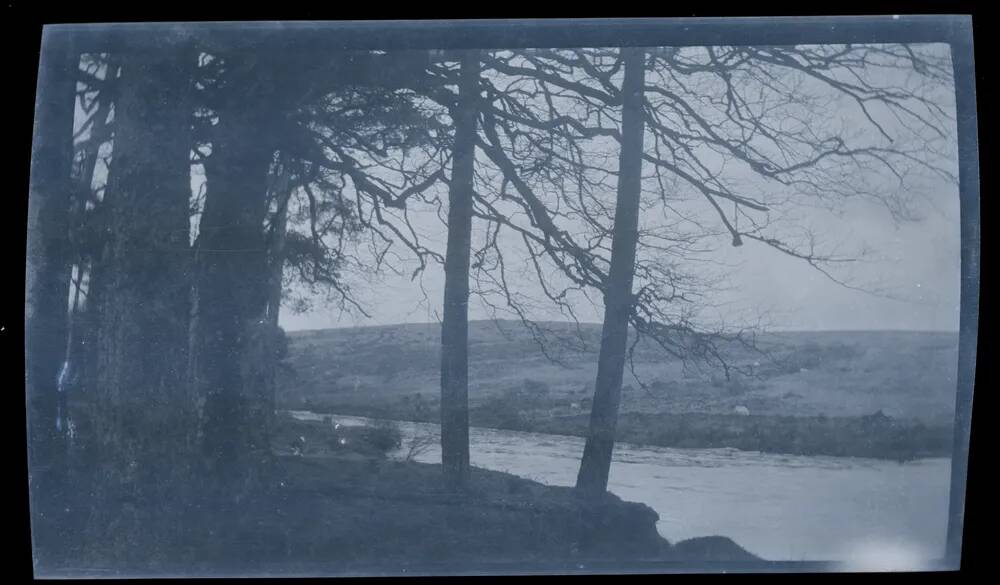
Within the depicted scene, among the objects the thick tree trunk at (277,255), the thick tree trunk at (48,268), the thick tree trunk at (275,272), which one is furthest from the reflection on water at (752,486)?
the thick tree trunk at (48,268)

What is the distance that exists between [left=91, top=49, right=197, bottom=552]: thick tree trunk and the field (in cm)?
37

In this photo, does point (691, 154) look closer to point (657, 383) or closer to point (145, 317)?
point (657, 383)

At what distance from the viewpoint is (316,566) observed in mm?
2541

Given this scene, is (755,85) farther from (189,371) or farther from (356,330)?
(189,371)

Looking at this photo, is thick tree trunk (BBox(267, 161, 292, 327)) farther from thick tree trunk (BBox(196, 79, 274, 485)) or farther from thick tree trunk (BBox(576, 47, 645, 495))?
thick tree trunk (BBox(576, 47, 645, 495))

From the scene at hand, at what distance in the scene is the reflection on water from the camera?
2.54 meters

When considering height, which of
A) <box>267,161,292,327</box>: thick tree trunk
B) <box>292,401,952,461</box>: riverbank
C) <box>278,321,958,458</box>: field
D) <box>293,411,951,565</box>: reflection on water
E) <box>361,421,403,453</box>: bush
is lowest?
<box>293,411,951,565</box>: reflection on water

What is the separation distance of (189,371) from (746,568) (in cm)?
188

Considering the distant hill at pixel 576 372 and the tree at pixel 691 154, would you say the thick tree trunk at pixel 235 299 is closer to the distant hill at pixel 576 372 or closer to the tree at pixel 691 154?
the distant hill at pixel 576 372

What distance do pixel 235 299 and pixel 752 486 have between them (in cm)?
174

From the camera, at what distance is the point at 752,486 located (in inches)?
100

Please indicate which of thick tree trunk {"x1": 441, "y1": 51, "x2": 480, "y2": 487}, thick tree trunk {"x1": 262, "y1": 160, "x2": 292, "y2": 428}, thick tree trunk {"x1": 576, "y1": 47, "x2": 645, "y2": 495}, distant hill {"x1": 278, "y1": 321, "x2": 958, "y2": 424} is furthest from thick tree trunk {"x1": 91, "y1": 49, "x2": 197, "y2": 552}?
thick tree trunk {"x1": 576, "y1": 47, "x2": 645, "y2": 495}

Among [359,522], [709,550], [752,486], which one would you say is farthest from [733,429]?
[359,522]

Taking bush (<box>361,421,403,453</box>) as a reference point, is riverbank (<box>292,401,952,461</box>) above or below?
above
